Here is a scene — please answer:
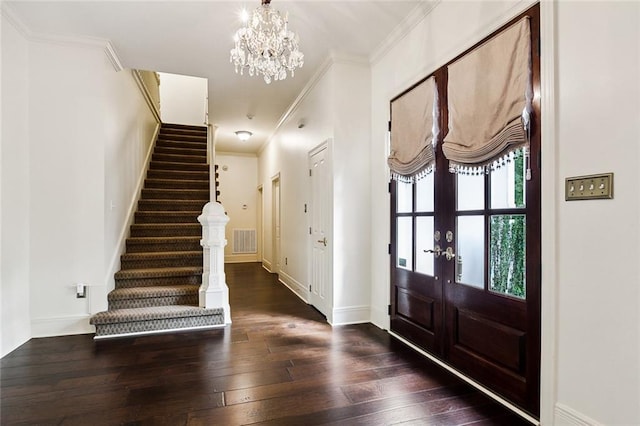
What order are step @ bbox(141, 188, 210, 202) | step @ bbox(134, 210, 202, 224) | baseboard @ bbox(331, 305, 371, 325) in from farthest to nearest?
1. step @ bbox(141, 188, 210, 202)
2. step @ bbox(134, 210, 202, 224)
3. baseboard @ bbox(331, 305, 371, 325)

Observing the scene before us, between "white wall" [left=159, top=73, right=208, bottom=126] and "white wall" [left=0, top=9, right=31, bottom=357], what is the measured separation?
202 inches

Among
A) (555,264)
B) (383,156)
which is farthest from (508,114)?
(383,156)

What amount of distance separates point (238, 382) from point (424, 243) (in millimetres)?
1828

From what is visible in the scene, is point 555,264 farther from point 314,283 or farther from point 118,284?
point 118,284

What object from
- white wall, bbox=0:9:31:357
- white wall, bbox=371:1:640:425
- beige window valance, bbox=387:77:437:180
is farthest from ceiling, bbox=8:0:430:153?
white wall, bbox=371:1:640:425

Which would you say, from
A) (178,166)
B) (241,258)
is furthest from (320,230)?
(241,258)

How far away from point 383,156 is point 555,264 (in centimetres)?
200

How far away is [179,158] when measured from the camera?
6391 mm

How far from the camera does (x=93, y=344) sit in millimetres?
3061

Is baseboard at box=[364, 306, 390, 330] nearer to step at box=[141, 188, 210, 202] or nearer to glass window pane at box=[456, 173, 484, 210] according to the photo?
glass window pane at box=[456, 173, 484, 210]

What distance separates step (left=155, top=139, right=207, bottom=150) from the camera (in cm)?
661

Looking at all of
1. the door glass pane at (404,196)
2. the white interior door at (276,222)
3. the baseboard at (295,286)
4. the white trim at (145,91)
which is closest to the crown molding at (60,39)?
the white trim at (145,91)

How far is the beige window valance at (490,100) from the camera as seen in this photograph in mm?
1888

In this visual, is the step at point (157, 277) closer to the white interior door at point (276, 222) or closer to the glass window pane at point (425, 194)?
the white interior door at point (276, 222)
